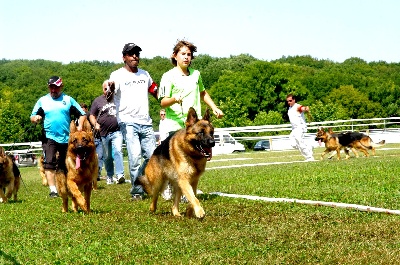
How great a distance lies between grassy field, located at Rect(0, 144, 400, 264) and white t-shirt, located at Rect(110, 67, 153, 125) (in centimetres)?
138

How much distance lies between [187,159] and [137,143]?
242 cm

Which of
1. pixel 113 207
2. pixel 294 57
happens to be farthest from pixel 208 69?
pixel 113 207

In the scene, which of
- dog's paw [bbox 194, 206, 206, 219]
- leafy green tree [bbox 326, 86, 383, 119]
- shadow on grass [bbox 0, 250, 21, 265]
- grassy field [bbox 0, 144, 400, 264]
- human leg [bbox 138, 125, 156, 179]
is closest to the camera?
grassy field [bbox 0, 144, 400, 264]

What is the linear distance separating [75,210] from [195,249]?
4.25 m

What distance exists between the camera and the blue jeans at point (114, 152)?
1590 centimetres

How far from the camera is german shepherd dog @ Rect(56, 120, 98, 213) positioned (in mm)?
9047

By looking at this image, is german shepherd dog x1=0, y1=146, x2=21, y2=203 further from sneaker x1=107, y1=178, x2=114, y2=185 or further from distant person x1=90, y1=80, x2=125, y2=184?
sneaker x1=107, y1=178, x2=114, y2=185

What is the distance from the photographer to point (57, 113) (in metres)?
11.9

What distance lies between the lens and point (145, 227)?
7445 millimetres

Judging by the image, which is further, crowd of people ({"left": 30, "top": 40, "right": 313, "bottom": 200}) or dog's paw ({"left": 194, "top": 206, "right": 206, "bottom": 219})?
crowd of people ({"left": 30, "top": 40, "right": 313, "bottom": 200})

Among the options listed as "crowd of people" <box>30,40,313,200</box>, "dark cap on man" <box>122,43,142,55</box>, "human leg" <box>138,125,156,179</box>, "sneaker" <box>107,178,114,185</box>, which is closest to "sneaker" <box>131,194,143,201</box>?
"crowd of people" <box>30,40,313,200</box>

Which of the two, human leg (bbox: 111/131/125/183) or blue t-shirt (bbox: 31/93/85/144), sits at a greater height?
blue t-shirt (bbox: 31/93/85/144)

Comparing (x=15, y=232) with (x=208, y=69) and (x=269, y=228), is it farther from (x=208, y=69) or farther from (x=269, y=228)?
(x=208, y=69)

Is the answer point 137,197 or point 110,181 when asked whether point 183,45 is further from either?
point 110,181
